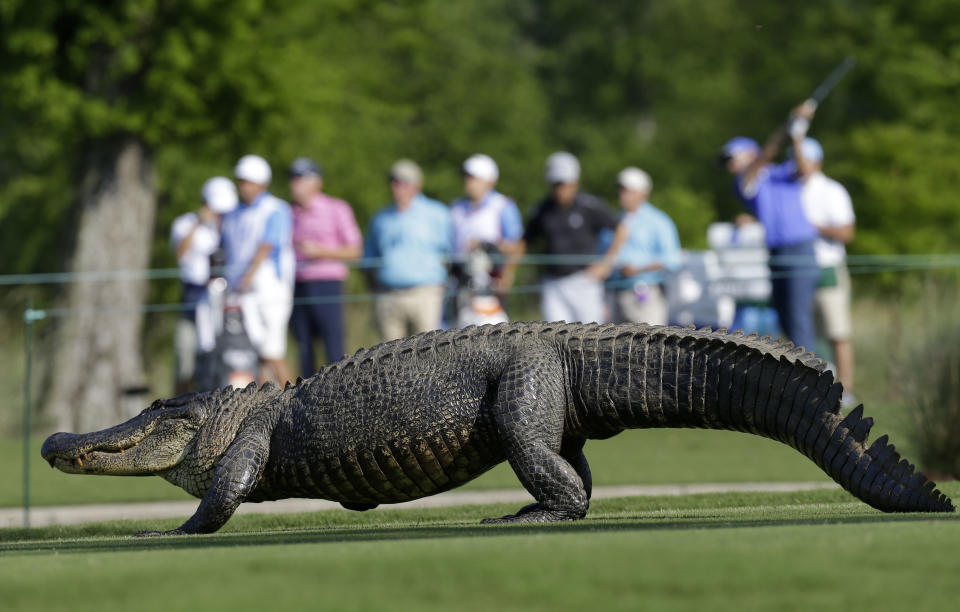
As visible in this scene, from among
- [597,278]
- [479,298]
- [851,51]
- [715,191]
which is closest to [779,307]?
[597,278]

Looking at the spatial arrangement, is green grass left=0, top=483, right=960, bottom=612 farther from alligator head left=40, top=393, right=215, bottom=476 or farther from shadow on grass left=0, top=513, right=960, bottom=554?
alligator head left=40, top=393, right=215, bottom=476

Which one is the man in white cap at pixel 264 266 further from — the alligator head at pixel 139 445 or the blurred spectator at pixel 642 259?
the alligator head at pixel 139 445

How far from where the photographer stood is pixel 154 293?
28.8 meters

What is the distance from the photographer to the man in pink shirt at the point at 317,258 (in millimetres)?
13338

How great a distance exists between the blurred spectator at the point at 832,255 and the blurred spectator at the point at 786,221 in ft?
0.55

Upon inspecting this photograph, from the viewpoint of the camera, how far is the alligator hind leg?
22.8 feet

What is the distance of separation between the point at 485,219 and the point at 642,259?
1464 mm

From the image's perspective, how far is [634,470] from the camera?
11.2 metres

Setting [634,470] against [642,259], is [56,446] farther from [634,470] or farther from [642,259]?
[642,259]

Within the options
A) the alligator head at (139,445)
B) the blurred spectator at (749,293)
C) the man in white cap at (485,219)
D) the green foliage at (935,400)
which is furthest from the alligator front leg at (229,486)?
the blurred spectator at (749,293)

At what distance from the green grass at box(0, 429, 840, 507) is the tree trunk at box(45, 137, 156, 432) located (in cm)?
400

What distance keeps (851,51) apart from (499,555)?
146ft

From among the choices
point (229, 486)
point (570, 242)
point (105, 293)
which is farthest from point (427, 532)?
point (105, 293)

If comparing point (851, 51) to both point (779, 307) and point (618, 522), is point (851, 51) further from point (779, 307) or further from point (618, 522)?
point (618, 522)
